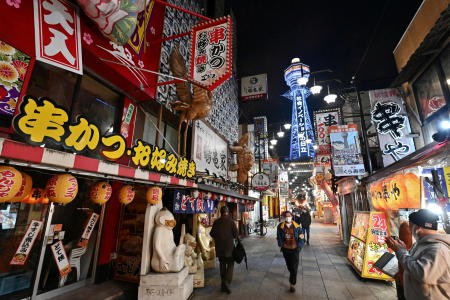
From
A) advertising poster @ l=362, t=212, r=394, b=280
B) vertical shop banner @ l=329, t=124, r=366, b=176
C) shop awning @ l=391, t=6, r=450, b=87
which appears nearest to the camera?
advertising poster @ l=362, t=212, r=394, b=280

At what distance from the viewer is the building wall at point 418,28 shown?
24.1ft

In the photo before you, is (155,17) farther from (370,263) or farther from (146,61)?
(370,263)

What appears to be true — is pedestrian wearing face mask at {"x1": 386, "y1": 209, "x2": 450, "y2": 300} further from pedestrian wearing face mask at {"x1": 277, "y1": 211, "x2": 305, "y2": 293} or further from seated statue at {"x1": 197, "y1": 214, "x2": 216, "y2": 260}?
seated statue at {"x1": 197, "y1": 214, "x2": 216, "y2": 260}

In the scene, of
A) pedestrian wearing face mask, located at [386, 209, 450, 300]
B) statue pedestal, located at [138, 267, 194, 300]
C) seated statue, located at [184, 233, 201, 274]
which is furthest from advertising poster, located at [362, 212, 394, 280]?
statue pedestal, located at [138, 267, 194, 300]

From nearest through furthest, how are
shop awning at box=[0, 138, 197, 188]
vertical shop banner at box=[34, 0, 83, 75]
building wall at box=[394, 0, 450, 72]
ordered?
1. shop awning at box=[0, 138, 197, 188]
2. vertical shop banner at box=[34, 0, 83, 75]
3. building wall at box=[394, 0, 450, 72]

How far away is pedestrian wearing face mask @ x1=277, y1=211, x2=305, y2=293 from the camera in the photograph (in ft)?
20.2

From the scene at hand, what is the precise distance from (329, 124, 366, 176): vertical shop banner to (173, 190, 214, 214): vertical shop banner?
258 inches

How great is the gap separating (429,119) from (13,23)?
43.9 ft

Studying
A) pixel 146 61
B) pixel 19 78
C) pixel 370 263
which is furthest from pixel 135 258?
pixel 370 263

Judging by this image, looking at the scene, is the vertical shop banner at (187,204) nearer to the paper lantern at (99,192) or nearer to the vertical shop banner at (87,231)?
the vertical shop banner at (87,231)

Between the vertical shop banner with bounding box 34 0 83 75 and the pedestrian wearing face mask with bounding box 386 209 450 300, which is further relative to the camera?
the vertical shop banner with bounding box 34 0 83 75

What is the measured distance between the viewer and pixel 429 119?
8.64m

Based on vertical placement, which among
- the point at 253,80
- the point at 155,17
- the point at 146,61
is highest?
the point at 253,80

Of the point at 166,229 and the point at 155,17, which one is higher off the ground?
the point at 155,17
